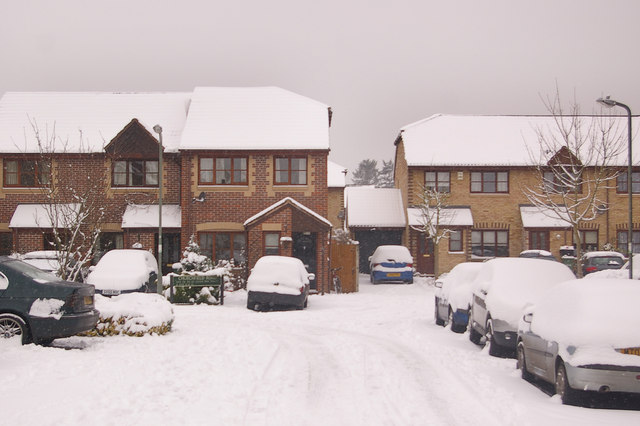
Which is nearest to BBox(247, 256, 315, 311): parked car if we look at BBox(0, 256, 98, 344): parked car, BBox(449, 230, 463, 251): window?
BBox(0, 256, 98, 344): parked car

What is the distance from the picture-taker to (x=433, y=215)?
113ft

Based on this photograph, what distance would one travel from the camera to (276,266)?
20.5 meters

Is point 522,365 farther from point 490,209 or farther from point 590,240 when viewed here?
point 590,240

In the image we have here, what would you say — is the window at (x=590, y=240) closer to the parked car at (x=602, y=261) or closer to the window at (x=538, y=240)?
the window at (x=538, y=240)

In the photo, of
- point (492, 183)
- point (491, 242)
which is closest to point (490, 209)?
point (492, 183)

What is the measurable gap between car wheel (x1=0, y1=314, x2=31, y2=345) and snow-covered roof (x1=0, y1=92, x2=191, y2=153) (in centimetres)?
1926

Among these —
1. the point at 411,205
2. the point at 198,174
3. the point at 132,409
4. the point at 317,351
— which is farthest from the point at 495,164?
the point at 132,409

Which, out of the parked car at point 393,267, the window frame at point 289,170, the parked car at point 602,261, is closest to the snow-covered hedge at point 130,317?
the window frame at point 289,170

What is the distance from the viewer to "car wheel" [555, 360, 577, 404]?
8344mm

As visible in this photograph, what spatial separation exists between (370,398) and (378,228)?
98.1ft

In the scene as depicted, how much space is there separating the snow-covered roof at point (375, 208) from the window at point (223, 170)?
420 inches

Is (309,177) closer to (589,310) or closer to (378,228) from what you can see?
(378,228)

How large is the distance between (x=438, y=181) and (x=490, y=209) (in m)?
3.20

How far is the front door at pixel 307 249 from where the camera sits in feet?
92.4
